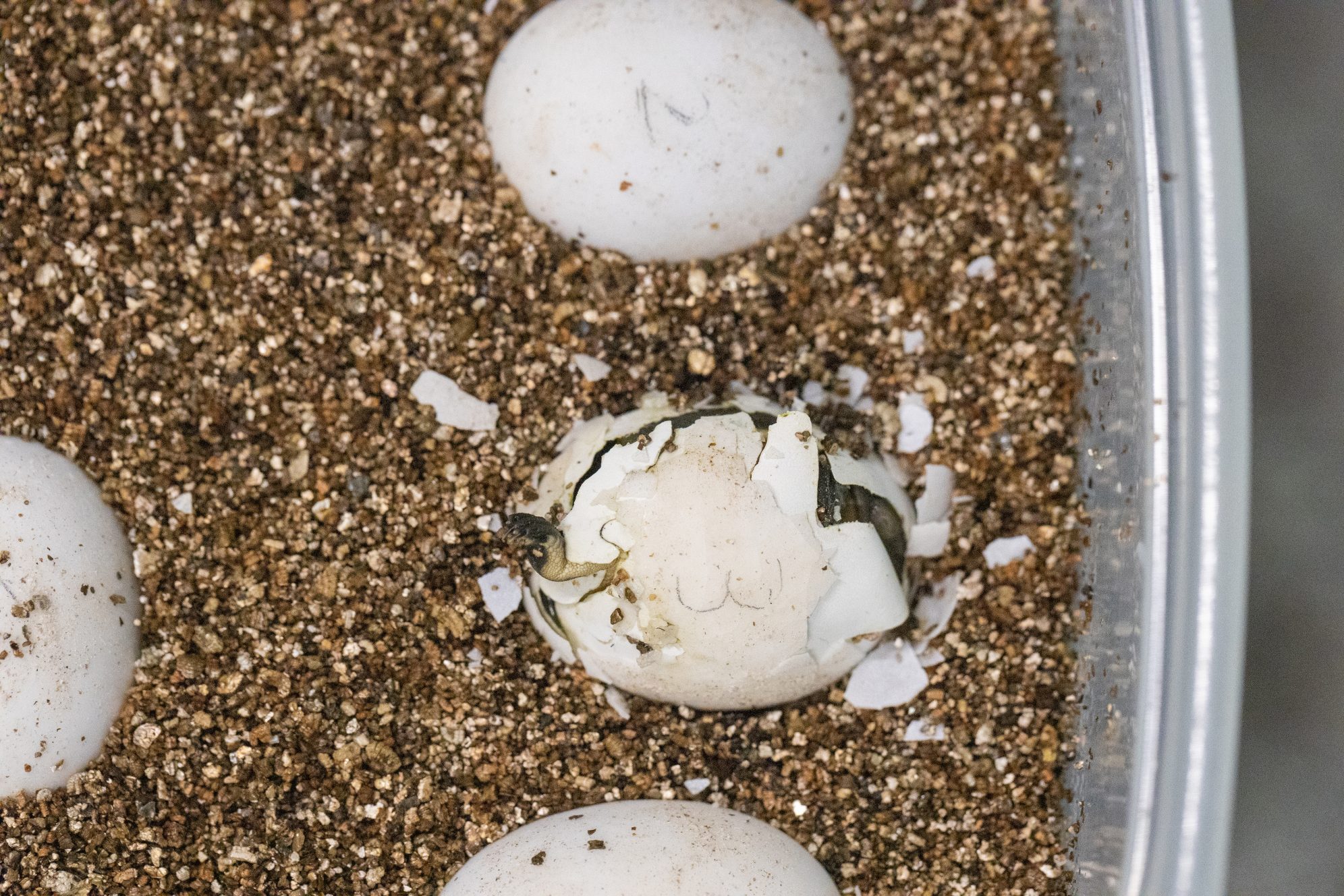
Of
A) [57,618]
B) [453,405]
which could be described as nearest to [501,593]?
[453,405]

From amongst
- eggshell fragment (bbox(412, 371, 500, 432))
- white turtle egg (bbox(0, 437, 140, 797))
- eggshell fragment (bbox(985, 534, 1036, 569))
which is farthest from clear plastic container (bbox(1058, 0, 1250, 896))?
white turtle egg (bbox(0, 437, 140, 797))

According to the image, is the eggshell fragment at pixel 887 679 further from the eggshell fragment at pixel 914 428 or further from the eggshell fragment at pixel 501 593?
the eggshell fragment at pixel 501 593

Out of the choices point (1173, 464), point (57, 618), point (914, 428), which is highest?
point (1173, 464)

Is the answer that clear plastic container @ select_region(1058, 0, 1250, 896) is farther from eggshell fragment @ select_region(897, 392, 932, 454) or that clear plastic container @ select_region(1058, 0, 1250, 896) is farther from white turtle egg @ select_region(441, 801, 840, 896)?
white turtle egg @ select_region(441, 801, 840, 896)

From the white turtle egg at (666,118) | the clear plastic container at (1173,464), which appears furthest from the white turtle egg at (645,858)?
the white turtle egg at (666,118)

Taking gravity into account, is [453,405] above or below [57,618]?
above

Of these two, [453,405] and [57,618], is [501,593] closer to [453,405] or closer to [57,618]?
[453,405]

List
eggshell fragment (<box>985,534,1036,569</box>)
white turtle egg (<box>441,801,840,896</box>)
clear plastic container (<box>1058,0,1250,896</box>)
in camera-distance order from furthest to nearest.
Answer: eggshell fragment (<box>985,534,1036,569</box>), white turtle egg (<box>441,801,840,896</box>), clear plastic container (<box>1058,0,1250,896</box>)
